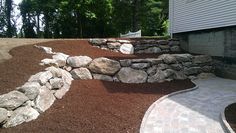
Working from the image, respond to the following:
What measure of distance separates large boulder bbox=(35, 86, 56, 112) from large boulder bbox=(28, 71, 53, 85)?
168 mm

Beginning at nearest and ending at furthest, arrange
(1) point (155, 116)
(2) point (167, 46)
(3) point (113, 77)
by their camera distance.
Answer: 1. (1) point (155, 116)
2. (3) point (113, 77)
3. (2) point (167, 46)

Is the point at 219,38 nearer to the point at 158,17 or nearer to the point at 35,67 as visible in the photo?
the point at 35,67

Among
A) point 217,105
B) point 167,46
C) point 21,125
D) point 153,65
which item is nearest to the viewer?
point 21,125

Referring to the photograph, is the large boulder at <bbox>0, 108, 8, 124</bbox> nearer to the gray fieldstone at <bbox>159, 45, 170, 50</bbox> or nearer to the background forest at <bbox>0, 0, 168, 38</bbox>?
the gray fieldstone at <bbox>159, 45, 170, 50</bbox>

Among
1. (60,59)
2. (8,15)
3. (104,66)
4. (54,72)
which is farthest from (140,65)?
(8,15)

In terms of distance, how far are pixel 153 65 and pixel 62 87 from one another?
3571 millimetres

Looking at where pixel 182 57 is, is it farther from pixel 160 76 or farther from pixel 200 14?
pixel 200 14

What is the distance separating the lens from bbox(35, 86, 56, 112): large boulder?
6.96m

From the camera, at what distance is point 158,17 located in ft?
106

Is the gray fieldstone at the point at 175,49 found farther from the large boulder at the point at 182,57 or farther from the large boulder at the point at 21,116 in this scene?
the large boulder at the point at 21,116

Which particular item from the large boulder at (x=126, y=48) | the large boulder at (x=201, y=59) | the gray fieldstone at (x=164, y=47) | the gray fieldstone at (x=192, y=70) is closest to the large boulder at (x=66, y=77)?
the gray fieldstone at (x=192, y=70)

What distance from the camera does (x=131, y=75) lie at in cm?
1000

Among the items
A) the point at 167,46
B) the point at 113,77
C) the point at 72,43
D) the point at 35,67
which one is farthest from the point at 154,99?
the point at 167,46

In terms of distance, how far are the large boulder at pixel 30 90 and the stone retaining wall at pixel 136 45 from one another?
21.2 ft
